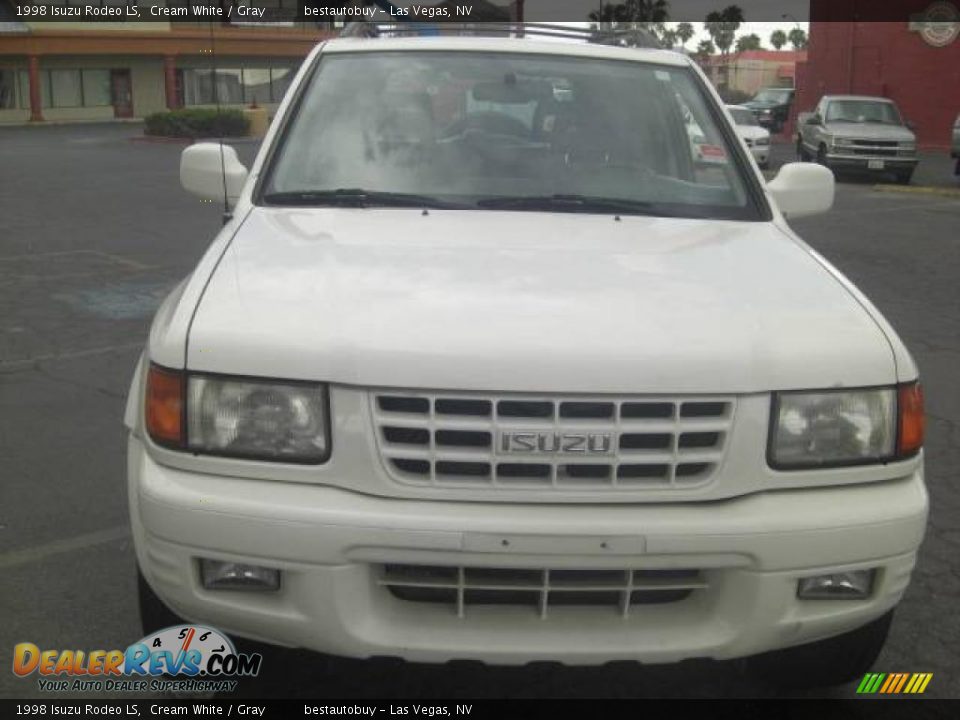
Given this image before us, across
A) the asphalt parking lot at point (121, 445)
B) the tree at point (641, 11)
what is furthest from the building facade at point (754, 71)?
the asphalt parking lot at point (121, 445)

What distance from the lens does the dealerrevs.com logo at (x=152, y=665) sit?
2848 mm

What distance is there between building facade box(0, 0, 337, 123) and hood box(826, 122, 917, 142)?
95.0 ft

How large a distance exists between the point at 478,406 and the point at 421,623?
514 millimetres

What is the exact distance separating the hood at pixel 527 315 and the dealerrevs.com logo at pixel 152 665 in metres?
0.78

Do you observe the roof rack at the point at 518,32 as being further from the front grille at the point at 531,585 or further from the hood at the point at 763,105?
the hood at the point at 763,105

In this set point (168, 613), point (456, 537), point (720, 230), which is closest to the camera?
point (456, 537)

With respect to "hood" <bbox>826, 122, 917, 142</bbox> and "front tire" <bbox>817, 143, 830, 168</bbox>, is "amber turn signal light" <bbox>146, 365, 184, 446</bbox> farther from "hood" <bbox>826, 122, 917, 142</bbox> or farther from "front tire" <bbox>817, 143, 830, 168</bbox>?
"front tire" <bbox>817, 143, 830, 168</bbox>

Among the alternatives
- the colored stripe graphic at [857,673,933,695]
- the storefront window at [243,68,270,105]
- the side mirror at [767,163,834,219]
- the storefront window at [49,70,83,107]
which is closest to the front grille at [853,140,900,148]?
the side mirror at [767,163,834,219]

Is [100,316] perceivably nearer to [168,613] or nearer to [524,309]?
[168,613]

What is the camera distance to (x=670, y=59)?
4.42 metres

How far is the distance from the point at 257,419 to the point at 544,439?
665 millimetres

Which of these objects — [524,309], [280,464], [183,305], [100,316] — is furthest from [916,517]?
[100,316]

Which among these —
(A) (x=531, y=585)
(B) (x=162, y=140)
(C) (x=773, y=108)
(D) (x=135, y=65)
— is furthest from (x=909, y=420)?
(D) (x=135, y=65)

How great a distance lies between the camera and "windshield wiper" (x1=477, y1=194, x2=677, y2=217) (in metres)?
3.63
